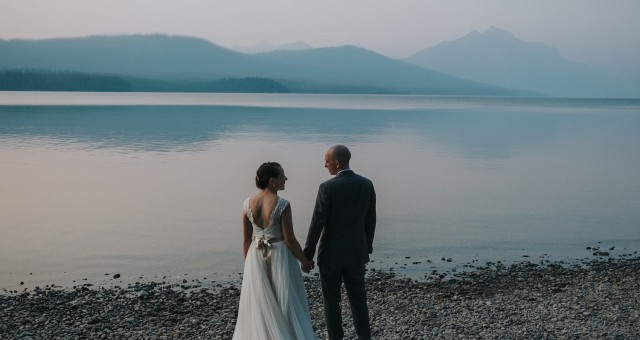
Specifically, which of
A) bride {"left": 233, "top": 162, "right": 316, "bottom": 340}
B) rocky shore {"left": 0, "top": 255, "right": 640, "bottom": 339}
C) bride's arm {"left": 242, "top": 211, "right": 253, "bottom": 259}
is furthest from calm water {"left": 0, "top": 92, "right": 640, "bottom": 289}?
bride's arm {"left": 242, "top": 211, "right": 253, "bottom": 259}

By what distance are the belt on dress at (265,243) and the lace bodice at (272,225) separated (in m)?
→ 0.02

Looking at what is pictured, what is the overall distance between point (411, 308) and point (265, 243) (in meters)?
4.51

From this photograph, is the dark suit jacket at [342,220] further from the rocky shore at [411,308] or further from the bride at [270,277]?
the rocky shore at [411,308]

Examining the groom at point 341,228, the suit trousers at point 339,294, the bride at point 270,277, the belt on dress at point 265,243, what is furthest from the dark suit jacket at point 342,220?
the belt on dress at point 265,243

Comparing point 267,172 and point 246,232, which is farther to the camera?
point 246,232

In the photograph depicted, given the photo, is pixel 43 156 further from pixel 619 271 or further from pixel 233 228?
pixel 619 271

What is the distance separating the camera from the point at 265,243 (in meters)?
8.02

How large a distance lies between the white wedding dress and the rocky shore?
2.18 m

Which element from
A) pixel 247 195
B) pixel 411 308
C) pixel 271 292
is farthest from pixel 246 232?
pixel 247 195

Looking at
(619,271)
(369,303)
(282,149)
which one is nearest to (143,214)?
(369,303)

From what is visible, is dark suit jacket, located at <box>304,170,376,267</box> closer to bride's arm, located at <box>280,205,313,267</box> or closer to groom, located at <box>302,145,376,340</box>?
groom, located at <box>302,145,376,340</box>

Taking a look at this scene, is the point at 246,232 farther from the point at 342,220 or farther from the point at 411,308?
the point at 411,308

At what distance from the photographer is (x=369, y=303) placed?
12305 millimetres

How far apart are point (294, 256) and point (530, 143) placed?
5475cm
